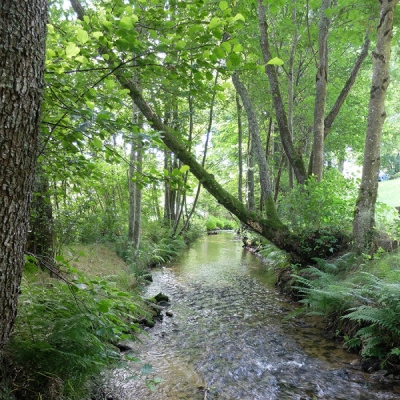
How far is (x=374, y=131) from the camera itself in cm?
612

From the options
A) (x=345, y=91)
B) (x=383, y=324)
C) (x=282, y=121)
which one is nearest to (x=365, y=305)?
(x=383, y=324)

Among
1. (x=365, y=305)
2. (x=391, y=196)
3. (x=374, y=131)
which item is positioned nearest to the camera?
(x=365, y=305)

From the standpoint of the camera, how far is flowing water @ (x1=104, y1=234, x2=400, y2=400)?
3.41m

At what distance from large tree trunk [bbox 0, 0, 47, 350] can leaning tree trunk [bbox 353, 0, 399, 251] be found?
615 cm

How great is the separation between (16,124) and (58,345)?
1.54m

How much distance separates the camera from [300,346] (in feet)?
15.3

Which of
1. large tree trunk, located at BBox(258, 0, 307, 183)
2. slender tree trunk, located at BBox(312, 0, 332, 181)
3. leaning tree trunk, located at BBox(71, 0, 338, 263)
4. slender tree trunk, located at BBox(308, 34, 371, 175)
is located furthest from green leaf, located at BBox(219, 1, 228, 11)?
slender tree trunk, located at BBox(308, 34, 371, 175)

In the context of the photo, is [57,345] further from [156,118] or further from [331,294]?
[156,118]

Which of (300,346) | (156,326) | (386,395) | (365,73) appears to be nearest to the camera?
(386,395)

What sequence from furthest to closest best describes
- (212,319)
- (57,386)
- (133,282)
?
(133,282) → (212,319) → (57,386)

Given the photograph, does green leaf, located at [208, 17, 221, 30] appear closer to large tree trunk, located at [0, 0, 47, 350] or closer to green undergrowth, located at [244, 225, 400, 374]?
large tree trunk, located at [0, 0, 47, 350]

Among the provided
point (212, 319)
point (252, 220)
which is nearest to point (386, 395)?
point (212, 319)

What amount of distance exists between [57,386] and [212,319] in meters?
3.97

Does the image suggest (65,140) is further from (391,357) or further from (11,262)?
(391,357)
